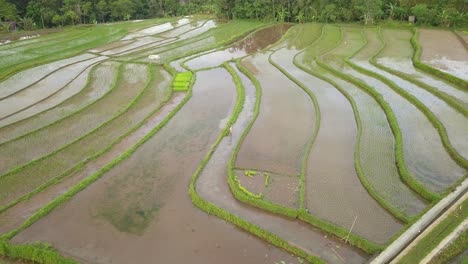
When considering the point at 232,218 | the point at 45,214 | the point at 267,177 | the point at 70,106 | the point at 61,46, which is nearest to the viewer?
the point at 232,218

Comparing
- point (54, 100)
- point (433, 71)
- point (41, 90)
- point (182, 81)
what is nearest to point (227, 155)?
point (182, 81)

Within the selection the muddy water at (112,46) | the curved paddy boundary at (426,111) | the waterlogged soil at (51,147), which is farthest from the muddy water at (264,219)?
the muddy water at (112,46)

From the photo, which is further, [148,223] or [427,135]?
[427,135]

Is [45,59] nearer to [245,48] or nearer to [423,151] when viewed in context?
[245,48]

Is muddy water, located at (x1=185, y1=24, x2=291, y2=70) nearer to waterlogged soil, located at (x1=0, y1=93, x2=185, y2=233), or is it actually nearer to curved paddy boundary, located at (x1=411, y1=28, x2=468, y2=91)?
waterlogged soil, located at (x1=0, y1=93, x2=185, y2=233)

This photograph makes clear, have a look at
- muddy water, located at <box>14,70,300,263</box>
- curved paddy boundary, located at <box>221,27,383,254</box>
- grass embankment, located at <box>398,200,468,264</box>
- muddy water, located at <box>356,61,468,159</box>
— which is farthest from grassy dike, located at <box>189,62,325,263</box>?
muddy water, located at <box>356,61,468,159</box>

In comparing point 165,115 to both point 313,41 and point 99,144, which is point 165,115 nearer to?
point 99,144

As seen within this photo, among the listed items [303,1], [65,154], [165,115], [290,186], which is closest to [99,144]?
[65,154]
